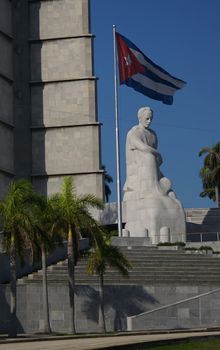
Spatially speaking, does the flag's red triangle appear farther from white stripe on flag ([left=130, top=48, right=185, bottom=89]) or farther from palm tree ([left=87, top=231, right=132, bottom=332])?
palm tree ([left=87, top=231, right=132, bottom=332])

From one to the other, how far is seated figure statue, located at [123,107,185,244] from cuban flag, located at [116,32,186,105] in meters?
1.25

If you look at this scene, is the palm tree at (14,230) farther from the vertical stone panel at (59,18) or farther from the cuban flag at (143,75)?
the vertical stone panel at (59,18)

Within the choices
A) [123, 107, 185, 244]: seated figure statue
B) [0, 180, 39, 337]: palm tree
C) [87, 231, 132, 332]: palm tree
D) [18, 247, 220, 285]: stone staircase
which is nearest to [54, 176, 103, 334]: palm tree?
[87, 231, 132, 332]: palm tree

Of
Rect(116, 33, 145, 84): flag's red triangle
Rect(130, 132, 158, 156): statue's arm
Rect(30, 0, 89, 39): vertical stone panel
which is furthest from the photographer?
Rect(30, 0, 89, 39): vertical stone panel

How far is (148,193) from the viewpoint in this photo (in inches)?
1876

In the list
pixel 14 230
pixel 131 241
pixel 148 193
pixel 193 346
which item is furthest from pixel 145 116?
pixel 193 346

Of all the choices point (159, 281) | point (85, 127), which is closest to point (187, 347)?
point (159, 281)

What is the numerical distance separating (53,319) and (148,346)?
47.2ft

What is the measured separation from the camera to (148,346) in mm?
20562

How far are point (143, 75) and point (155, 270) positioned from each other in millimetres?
14124

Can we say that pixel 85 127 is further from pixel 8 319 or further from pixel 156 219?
pixel 8 319

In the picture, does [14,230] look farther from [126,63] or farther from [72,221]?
[126,63]

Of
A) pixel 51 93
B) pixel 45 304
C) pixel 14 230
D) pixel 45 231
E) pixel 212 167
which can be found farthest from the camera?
pixel 212 167

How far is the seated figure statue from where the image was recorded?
4681cm
